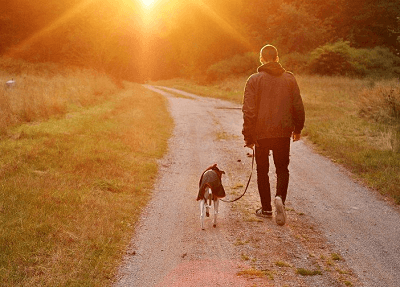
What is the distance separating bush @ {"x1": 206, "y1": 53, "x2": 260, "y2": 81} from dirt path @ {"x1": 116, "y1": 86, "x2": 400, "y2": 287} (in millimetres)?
39456

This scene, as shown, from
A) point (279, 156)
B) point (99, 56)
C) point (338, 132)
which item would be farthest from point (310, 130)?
point (99, 56)

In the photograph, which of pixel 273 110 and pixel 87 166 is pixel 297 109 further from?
pixel 87 166

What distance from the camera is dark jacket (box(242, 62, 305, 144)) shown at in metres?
5.98

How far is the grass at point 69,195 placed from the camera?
4594 millimetres

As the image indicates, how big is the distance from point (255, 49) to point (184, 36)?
15034 millimetres

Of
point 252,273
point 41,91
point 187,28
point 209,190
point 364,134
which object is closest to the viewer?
point 252,273

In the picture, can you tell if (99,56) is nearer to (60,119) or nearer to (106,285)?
(60,119)

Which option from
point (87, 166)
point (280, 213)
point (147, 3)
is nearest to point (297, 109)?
point (280, 213)

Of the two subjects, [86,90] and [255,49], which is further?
[255,49]

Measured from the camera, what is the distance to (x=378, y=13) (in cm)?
5406

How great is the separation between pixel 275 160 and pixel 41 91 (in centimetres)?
1386

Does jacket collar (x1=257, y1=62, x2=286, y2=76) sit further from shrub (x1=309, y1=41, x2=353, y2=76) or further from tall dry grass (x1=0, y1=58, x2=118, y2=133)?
shrub (x1=309, y1=41, x2=353, y2=76)

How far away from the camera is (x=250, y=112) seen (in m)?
5.99

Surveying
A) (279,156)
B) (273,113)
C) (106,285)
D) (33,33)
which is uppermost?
(33,33)
